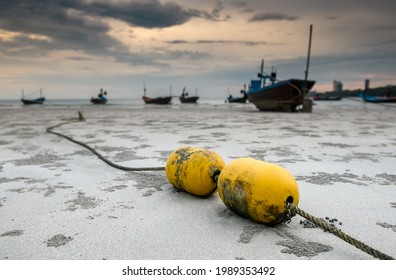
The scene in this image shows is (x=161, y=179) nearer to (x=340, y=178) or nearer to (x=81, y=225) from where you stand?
(x=81, y=225)

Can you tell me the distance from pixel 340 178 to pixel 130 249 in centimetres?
272

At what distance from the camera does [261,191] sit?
2.06 metres

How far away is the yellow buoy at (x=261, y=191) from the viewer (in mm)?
2064

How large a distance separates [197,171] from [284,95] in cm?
1670

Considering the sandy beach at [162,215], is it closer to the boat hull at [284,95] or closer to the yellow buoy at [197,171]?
the yellow buoy at [197,171]

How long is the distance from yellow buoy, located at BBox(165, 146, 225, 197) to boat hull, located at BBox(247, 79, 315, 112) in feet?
52.4

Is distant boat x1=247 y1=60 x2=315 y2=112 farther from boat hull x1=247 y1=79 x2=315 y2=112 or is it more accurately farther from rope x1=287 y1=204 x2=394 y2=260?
rope x1=287 y1=204 x2=394 y2=260

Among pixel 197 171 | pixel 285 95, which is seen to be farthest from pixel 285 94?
pixel 197 171

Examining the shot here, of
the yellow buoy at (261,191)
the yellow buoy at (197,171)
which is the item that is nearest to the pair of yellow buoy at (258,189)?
the yellow buoy at (261,191)

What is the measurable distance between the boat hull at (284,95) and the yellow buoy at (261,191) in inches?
646

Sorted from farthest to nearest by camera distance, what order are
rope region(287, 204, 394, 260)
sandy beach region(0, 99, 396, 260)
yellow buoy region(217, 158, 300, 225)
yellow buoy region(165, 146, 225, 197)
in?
1. yellow buoy region(165, 146, 225, 197)
2. yellow buoy region(217, 158, 300, 225)
3. sandy beach region(0, 99, 396, 260)
4. rope region(287, 204, 394, 260)

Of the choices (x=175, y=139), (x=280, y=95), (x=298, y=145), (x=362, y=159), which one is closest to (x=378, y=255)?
(x=362, y=159)

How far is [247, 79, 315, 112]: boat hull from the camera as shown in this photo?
17734mm

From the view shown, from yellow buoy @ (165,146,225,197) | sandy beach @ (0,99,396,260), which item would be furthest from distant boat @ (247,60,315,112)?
yellow buoy @ (165,146,225,197)
